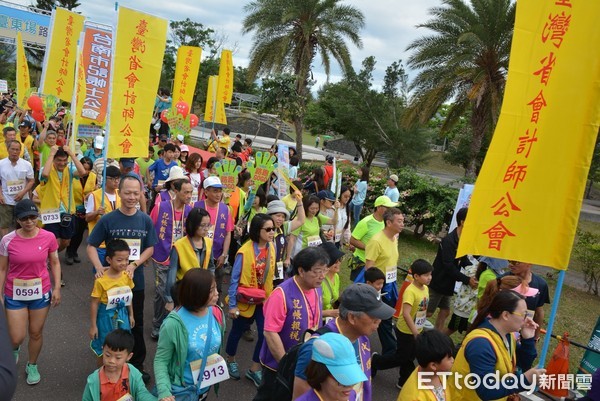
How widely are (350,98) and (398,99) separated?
2755 millimetres

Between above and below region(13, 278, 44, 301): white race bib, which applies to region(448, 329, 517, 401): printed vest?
above

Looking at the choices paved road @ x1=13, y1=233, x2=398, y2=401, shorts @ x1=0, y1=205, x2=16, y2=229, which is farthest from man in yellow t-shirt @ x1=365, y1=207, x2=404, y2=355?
shorts @ x1=0, y1=205, x2=16, y2=229

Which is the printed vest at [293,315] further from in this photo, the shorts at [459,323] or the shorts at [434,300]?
the shorts at [459,323]

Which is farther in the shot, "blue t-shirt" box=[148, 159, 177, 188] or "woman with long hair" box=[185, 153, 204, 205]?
"blue t-shirt" box=[148, 159, 177, 188]

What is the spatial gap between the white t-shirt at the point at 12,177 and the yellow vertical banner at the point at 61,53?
3.66 m

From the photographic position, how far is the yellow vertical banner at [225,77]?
Result: 14078mm

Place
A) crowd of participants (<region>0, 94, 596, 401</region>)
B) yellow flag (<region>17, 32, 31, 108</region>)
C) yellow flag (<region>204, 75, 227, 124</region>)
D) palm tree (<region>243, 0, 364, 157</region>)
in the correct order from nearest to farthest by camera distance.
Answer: crowd of participants (<region>0, 94, 596, 401</region>) < yellow flag (<region>17, 32, 31, 108</region>) < yellow flag (<region>204, 75, 227, 124</region>) < palm tree (<region>243, 0, 364, 157</region>)

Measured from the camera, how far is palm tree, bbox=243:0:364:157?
67.5 feet

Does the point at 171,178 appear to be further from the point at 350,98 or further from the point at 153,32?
the point at 350,98

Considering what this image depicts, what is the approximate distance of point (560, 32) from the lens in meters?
3.27

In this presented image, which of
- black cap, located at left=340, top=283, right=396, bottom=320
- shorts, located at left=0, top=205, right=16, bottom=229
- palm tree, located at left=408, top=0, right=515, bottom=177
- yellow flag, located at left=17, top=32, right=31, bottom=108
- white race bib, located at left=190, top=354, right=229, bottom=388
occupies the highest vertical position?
palm tree, located at left=408, top=0, right=515, bottom=177

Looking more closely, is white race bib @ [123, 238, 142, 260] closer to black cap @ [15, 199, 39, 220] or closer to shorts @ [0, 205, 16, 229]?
black cap @ [15, 199, 39, 220]

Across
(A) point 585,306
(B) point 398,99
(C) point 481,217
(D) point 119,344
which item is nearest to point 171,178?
(D) point 119,344

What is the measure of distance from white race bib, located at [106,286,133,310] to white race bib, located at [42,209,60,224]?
297 centimetres
